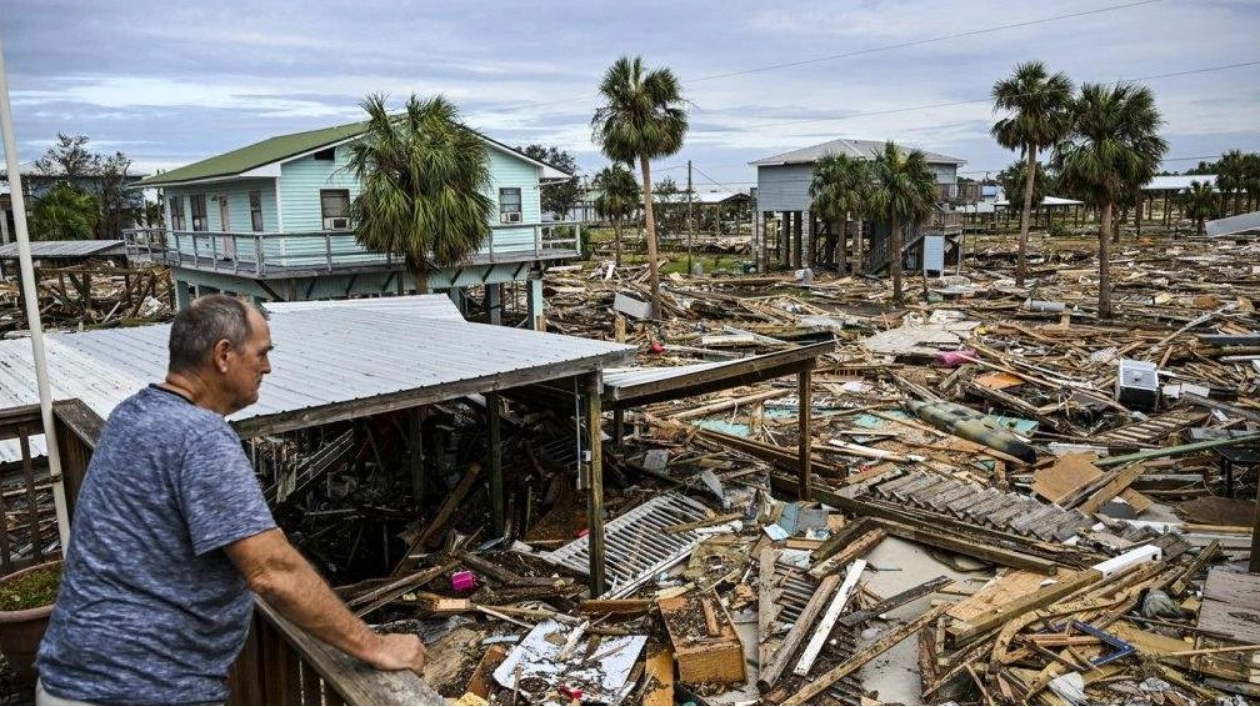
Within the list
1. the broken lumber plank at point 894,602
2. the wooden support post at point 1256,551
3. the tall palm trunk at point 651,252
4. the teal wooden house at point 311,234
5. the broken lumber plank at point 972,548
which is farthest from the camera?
the tall palm trunk at point 651,252

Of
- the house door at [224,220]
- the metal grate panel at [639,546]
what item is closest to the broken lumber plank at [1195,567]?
the metal grate panel at [639,546]

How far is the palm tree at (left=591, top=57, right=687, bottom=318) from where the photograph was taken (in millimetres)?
28827

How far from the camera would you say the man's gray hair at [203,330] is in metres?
2.38

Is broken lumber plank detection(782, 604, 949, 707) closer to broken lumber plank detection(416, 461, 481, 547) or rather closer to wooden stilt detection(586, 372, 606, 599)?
wooden stilt detection(586, 372, 606, 599)

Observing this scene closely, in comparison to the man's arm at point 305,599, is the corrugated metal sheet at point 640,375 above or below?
below

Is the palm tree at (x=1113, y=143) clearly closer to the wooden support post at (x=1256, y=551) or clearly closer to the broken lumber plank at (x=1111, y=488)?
the broken lumber plank at (x=1111, y=488)

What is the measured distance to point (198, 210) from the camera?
29.4m

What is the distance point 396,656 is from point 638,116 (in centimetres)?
2813

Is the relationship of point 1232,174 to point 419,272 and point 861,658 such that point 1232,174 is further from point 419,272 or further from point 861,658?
point 861,658

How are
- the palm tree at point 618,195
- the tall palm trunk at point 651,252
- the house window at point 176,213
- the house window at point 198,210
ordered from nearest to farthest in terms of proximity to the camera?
the house window at point 198,210 < the tall palm trunk at point 651,252 < the house window at point 176,213 < the palm tree at point 618,195

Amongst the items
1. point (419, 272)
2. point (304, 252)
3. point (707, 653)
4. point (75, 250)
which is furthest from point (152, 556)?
point (75, 250)

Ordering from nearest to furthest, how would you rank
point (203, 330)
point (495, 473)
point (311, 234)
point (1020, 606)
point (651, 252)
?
point (203, 330) → point (1020, 606) → point (495, 473) → point (311, 234) → point (651, 252)

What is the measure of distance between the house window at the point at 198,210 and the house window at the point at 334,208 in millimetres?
6160

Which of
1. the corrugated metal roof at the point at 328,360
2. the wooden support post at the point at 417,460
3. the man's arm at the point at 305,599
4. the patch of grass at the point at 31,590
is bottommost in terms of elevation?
the wooden support post at the point at 417,460
